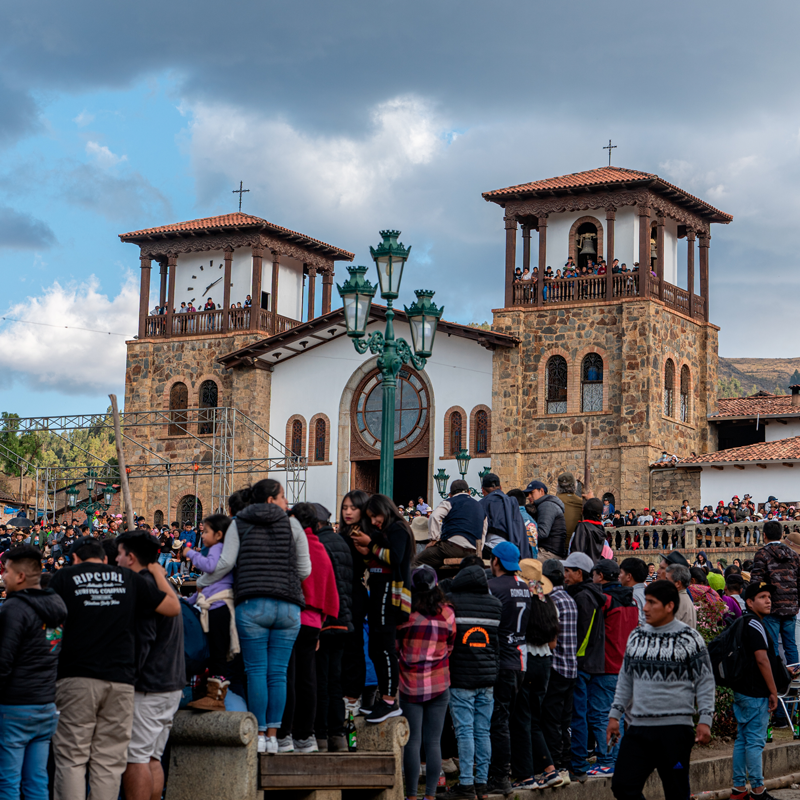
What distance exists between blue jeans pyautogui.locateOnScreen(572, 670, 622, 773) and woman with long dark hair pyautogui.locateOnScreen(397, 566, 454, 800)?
1.71 metres

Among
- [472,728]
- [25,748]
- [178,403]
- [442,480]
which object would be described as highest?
[178,403]

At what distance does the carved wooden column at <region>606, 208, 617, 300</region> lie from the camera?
3381 centimetres

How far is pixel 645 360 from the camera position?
108ft

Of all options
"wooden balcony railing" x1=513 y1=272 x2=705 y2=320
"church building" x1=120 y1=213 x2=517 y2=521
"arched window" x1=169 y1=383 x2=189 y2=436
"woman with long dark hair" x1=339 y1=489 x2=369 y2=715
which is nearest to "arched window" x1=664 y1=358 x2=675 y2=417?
"wooden balcony railing" x1=513 y1=272 x2=705 y2=320

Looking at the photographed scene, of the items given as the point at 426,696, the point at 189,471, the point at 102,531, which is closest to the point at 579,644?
the point at 426,696

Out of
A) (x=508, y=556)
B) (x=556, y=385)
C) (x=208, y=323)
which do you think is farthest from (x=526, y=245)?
(x=508, y=556)

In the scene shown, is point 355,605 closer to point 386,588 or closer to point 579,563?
point 386,588

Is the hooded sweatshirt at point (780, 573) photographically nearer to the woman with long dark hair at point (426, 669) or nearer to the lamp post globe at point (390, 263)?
the woman with long dark hair at point (426, 669)

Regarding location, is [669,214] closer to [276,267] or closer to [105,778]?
[276,267]

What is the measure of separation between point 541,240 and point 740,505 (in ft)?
31.1

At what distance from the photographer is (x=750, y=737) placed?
9.38 meters

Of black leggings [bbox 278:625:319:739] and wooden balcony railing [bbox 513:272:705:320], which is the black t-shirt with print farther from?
wooden balcony railing [bbox 513:272:705:320]

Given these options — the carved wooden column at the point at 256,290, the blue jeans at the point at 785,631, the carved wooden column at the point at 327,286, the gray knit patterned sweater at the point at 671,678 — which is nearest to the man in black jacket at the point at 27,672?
the gray knit patterned sweater at the point at 671,678

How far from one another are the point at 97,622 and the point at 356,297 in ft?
29.3
